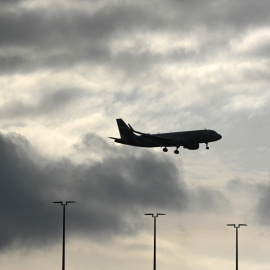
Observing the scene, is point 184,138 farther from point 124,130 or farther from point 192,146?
point 124,130

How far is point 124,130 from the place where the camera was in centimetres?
18650

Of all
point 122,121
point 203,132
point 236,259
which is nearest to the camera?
point 236,259

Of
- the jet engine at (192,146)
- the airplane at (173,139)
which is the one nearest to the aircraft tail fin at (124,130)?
the airplane at (173,139)

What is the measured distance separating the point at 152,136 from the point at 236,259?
36188 millimetres

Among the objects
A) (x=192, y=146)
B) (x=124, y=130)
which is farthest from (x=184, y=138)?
(x=124, y=130)

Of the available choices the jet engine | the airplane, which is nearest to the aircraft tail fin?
the airplane

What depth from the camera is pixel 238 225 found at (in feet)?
512

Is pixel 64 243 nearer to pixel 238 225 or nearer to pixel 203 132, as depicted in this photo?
pixel 238 225

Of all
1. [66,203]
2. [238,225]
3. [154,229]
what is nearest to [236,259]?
[238,225]

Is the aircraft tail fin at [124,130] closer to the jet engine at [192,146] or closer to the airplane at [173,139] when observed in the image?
the airplane at [173,139]

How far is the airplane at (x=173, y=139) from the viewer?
17088cm

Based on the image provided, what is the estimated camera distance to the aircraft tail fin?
183 meters

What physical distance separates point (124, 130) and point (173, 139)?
16463mm

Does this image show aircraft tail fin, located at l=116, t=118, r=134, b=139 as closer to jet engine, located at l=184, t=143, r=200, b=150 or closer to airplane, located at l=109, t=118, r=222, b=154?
airplane, located at l=109, t=118, r=222, b=154
